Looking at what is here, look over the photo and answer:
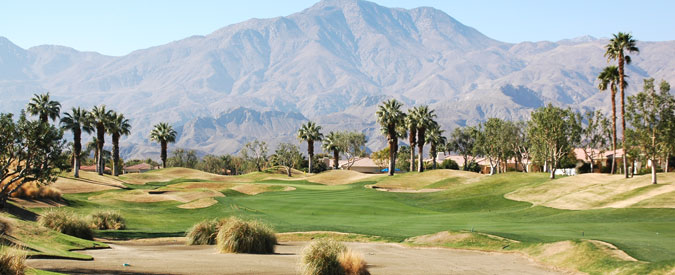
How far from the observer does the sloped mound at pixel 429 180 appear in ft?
250

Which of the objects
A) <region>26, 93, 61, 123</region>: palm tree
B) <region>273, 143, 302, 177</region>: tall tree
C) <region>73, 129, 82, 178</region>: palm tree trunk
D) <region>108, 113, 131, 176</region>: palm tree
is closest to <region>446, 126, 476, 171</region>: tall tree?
<region>273, 143, 302, 177</region>: tall tree

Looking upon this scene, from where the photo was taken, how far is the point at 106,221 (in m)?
33.8

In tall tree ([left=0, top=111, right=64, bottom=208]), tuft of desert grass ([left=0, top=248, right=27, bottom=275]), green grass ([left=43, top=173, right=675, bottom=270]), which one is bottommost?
green grass ([left=43, top=173, right=675, bottom=270])

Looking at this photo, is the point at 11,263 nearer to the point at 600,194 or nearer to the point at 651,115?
the point at 600,194

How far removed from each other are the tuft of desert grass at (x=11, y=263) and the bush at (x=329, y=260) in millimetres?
7320

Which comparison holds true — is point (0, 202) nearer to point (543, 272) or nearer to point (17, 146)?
point (17, 146)

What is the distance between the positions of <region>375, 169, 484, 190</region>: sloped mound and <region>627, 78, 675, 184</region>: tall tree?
24.7m

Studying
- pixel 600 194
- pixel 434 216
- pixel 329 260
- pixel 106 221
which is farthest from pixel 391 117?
pixel 329 260

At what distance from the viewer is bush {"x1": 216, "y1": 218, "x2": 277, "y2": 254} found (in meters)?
23.2

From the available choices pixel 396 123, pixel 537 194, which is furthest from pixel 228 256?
pixel 396 123

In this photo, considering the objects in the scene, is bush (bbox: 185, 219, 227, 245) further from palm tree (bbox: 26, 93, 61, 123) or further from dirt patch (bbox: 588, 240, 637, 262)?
palm tree (bbox: 26, 93, 61, 123)

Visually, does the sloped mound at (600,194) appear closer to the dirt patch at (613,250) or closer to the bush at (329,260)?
the dirt patch at (613,250)

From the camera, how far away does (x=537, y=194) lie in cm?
5203

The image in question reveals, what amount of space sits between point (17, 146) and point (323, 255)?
78.3 ft
